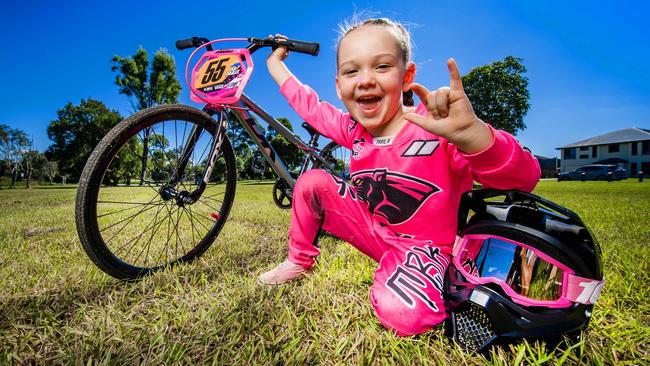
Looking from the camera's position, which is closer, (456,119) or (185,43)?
(456,119)

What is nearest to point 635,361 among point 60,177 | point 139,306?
point 139,306

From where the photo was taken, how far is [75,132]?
31188 millimetres

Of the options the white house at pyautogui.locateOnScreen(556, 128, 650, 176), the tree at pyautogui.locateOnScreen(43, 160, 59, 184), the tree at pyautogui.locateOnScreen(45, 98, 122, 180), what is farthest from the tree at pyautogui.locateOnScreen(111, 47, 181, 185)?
the white house at pyautogui.locateOnScreen(556, 128, 650, 176)

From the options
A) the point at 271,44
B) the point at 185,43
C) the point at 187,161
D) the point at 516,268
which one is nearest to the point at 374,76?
the point at 516,268

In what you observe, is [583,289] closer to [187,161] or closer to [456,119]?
[456,119]

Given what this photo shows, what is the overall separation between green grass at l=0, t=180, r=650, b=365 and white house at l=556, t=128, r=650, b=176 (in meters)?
56.9

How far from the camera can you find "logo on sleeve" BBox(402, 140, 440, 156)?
1.26 m

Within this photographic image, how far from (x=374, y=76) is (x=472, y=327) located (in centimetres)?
111

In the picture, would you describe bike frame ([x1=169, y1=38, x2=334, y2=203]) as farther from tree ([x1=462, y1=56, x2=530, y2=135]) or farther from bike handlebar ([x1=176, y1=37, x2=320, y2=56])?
tree ([x1=462, y1=56, x2=530, y2=135])

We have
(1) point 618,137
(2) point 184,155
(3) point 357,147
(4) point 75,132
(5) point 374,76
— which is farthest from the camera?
(1) point 618,137

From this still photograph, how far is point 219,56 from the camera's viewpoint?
2.02 meters

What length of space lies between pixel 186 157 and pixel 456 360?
6.10ft

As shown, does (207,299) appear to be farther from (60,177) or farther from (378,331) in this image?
(60,177)

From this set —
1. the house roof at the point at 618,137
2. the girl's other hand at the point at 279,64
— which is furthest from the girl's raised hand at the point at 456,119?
the house roof at the point at 618,137
